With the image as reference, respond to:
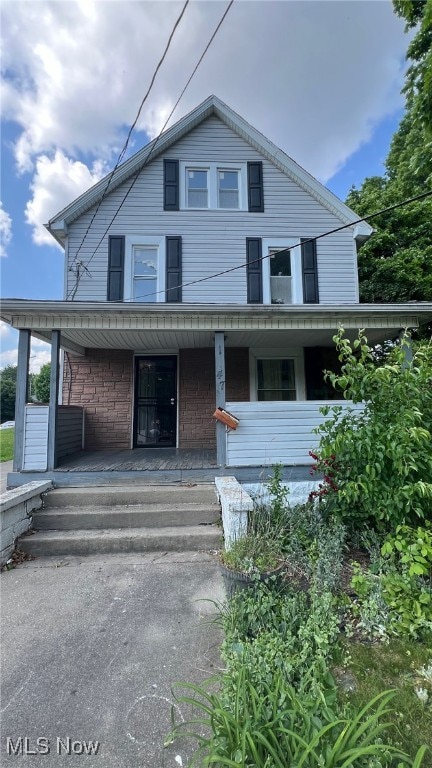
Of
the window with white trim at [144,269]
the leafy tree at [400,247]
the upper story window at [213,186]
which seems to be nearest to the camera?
the window with white trim at [144,269]

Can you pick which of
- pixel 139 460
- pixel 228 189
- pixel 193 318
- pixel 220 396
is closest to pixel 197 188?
pixel 228 189

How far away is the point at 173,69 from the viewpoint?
458 cm

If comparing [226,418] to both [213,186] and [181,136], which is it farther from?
[181,136]

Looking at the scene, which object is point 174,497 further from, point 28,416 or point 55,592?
point 28,416

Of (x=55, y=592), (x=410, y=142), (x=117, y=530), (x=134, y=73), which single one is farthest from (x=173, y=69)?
(x=410, y=142)

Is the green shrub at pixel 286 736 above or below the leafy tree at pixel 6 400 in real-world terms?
below

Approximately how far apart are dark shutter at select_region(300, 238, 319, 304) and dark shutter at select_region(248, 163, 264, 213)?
151 cm

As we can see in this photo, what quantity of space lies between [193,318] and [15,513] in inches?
137

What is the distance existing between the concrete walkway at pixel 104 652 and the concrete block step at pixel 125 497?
3.02 feet

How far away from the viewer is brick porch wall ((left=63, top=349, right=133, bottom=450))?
761 cm

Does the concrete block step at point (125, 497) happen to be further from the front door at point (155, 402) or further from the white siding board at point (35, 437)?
the front door at point (155, 402)

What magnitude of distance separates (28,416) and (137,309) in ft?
7.47

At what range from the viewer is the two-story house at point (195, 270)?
25.1 ft

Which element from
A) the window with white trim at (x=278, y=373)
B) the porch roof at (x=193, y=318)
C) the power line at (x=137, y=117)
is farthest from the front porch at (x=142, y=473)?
the power line at (x=137, y=117)
